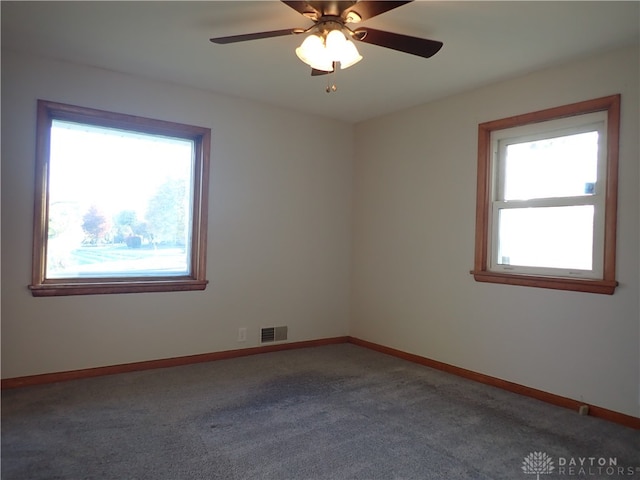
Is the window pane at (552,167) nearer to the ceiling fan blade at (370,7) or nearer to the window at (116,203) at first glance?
the ceiling fan blade at (370,7)

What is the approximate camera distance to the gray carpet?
212 centimetres

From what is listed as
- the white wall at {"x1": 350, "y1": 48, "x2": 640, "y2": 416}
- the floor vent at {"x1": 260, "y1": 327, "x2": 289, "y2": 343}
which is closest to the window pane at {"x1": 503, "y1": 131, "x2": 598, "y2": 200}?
the white wall at {"x1": 350, "y1": 48, "x2": 640, "y2": 416}

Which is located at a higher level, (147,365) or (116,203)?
(116,203)

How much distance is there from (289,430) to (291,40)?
8.01 feet

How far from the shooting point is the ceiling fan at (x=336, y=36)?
2.12 m

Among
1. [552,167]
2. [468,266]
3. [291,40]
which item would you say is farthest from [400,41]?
[468,266]

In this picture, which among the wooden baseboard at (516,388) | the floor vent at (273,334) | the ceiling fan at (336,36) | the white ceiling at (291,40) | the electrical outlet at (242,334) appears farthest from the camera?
the floor vent at (273,334)

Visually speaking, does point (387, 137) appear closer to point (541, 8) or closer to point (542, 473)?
point (541, 8)

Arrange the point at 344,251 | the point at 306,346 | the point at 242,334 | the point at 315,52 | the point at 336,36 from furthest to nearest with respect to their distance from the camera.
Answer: the point at 344,251 < the point at 306,346 < the point at 242,334 < the point at 315,52 < the point at 336,36

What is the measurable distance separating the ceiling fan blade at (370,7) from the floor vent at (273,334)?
297 cm

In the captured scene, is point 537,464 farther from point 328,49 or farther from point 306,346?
point 306,346

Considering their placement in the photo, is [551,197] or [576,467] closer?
[576,467]

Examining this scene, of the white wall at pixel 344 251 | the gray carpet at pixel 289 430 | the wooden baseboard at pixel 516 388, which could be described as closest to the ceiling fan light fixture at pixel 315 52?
the white wall at pixel 344 251

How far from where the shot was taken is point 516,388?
10.8 ft
